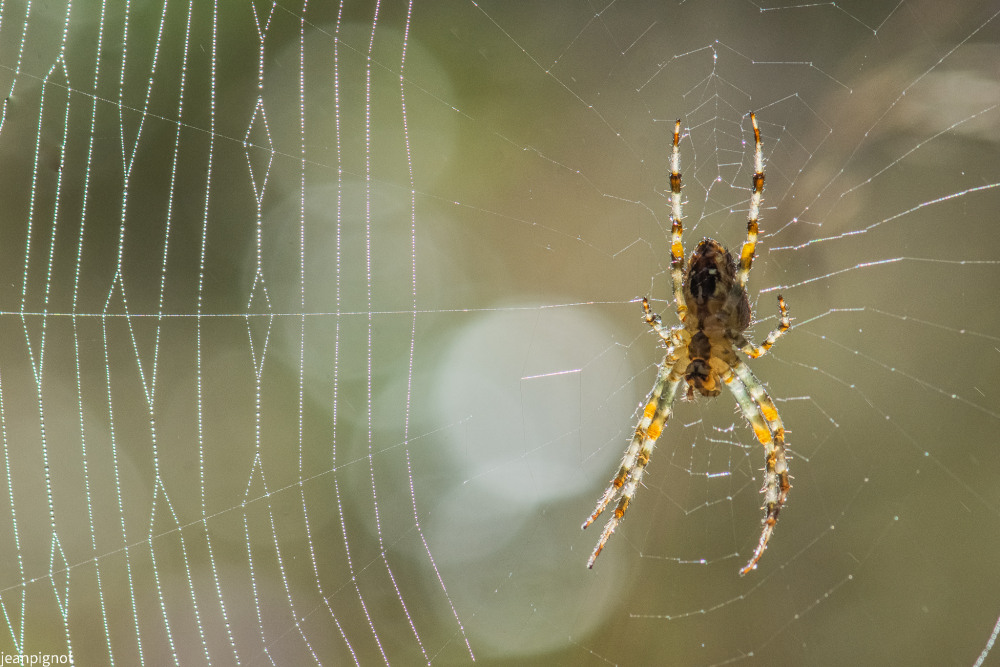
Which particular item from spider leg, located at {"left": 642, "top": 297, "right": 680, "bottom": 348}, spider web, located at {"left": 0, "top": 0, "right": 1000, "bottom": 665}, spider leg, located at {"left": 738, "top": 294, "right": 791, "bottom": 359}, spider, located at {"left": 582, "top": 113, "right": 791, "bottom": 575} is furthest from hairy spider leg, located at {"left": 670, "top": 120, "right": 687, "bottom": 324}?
spider web, located at {"left": 0, "top": 0, "right": 1000, "bottom": 665}

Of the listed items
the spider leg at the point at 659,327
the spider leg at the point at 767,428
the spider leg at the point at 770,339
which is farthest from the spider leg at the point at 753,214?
the spider leg at the point at 767,428

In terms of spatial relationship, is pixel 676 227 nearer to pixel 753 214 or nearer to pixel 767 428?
pixel 753 214

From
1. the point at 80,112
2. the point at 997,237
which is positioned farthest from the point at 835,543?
the point at 80,112

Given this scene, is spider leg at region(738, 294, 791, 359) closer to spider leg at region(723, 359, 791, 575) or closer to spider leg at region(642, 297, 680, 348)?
spider leg at region(723, 359, 791, 575)

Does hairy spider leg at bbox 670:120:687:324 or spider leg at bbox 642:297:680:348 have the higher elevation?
hairy spider leg at bbox 670:120:687:324

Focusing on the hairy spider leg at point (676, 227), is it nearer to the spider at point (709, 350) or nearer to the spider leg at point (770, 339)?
the spider at point (709, 350)

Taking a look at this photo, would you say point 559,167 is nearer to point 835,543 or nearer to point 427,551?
point 427,551
